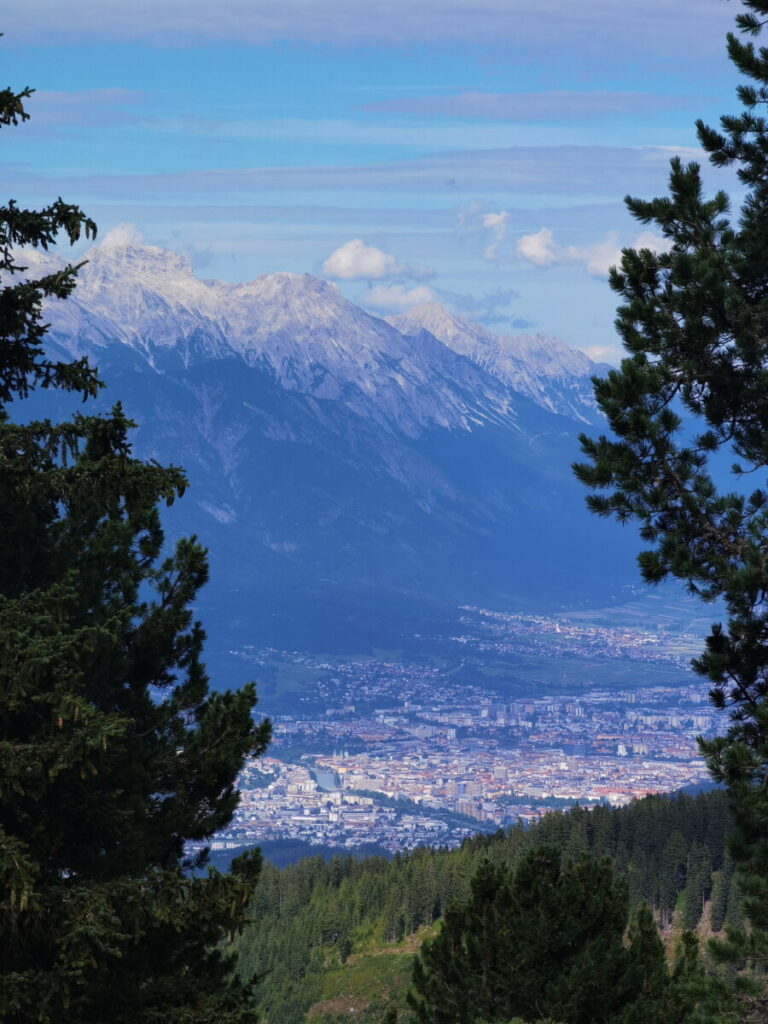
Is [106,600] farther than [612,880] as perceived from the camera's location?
No

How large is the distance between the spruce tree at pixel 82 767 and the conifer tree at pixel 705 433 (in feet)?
17.1

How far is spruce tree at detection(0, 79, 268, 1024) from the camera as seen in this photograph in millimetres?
12477

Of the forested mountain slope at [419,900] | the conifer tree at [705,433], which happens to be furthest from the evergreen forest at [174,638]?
the forested mountain slope at [419,900]

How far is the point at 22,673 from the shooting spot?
12297 millimetres

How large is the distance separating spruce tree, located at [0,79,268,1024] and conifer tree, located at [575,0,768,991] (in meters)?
5.21

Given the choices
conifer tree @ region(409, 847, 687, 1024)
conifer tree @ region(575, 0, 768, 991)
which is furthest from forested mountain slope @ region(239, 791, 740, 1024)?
conifer tree @ region(575, 0, 768, 991)

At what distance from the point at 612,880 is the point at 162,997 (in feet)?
40.6

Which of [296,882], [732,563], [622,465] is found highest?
[622,465]

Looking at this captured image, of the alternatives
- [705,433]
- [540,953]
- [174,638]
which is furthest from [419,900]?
[705,433]

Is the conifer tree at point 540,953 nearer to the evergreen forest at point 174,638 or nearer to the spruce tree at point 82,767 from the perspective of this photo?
the evergreen forest at point 174,638

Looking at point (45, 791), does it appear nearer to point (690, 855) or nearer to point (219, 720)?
point (219, 720)

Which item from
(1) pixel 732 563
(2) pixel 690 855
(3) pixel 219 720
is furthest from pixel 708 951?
(2) pixel 690 855

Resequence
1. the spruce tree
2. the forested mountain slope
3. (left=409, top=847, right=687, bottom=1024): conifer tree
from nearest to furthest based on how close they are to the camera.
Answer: the spruce tree → (left=409, top=847, right=687, bottom=1024): conifer tree → the forested mountain slope

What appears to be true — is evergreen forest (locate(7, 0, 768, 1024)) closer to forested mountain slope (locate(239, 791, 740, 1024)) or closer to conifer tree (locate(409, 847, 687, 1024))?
conifer tree (locate(409, 847, 687, 1024))
